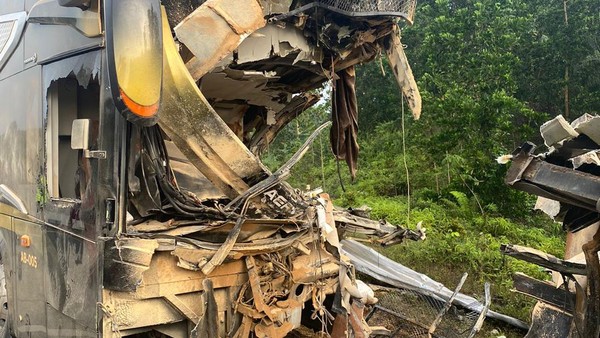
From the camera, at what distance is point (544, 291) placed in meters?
4.24

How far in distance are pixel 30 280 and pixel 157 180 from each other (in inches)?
64.7

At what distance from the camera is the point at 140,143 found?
336cm

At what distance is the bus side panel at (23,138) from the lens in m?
4.03

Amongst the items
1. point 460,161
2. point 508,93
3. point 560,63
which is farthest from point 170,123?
point 560,63

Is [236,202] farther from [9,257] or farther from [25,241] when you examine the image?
[9,257]

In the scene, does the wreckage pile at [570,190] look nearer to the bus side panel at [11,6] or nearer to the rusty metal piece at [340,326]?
the rusty metal piece at [340,326]

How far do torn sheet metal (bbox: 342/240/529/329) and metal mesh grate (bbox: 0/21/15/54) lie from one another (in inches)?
180

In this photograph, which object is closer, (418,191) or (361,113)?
(418,191)

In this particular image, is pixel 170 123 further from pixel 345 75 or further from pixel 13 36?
pixel 345 75

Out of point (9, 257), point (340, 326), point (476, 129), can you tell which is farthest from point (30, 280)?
point (476, 129)

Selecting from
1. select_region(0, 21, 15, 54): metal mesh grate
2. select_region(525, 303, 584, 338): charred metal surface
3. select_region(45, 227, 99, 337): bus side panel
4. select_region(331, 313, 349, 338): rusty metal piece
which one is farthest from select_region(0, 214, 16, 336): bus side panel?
select_region(525, 303, 584, 338): charred metal surface

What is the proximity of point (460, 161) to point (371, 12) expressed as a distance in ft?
28.4

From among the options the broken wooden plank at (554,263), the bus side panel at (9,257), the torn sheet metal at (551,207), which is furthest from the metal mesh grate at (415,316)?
the bus side panel at (9,257)

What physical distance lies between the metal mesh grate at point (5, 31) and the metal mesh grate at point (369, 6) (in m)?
2.77
